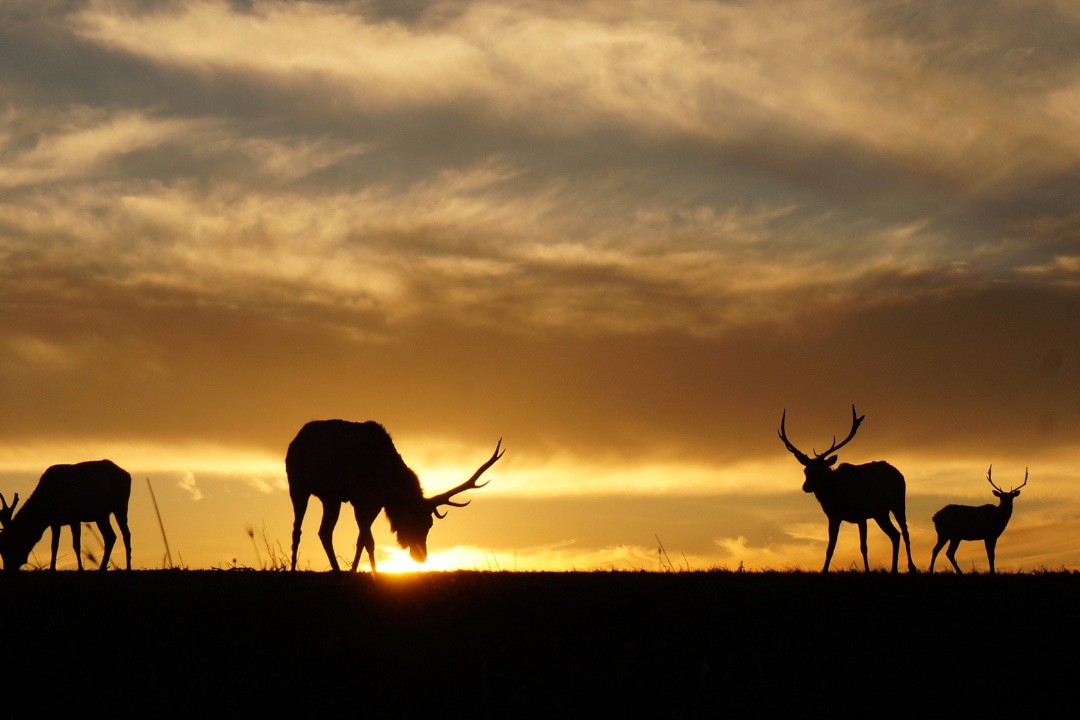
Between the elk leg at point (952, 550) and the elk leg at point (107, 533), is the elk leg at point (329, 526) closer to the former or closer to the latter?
the elk leg at point (107, 533)

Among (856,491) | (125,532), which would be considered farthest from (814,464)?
(125,532)

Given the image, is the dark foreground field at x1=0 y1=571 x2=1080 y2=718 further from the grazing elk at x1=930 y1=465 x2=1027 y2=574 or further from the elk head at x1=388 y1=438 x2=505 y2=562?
the grazing elk at x1=930 y1=465 x2=1027 y2=574

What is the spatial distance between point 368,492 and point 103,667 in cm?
808

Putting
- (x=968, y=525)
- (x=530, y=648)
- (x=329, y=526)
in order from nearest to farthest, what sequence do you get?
1. (x=530, y=648)
2. (x=329, y=526)
3. (x=968, y=525)

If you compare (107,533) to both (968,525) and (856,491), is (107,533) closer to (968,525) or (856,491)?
(856,491)

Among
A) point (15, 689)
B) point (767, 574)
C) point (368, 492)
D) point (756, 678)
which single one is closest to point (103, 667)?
point (15, 689)

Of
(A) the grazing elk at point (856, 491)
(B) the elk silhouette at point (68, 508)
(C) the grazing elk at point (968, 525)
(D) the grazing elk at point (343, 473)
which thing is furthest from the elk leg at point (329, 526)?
(C) the grazing elk at point (968, 525)

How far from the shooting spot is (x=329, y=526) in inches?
722

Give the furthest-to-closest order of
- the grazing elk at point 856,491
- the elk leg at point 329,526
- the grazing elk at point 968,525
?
the grazing elk at point 968,525 → the grazing elk at point 856,491 → the elk leg at point 329,526

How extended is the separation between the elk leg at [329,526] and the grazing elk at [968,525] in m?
16.0

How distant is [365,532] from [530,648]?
7671 millimetres

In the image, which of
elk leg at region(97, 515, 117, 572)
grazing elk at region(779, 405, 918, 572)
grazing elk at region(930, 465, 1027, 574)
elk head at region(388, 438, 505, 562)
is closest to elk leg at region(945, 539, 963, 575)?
grazing elk at region(930, 465, 1027, 574)

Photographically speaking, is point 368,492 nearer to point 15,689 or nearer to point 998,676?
point 15,689

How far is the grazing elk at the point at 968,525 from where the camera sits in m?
27.8
